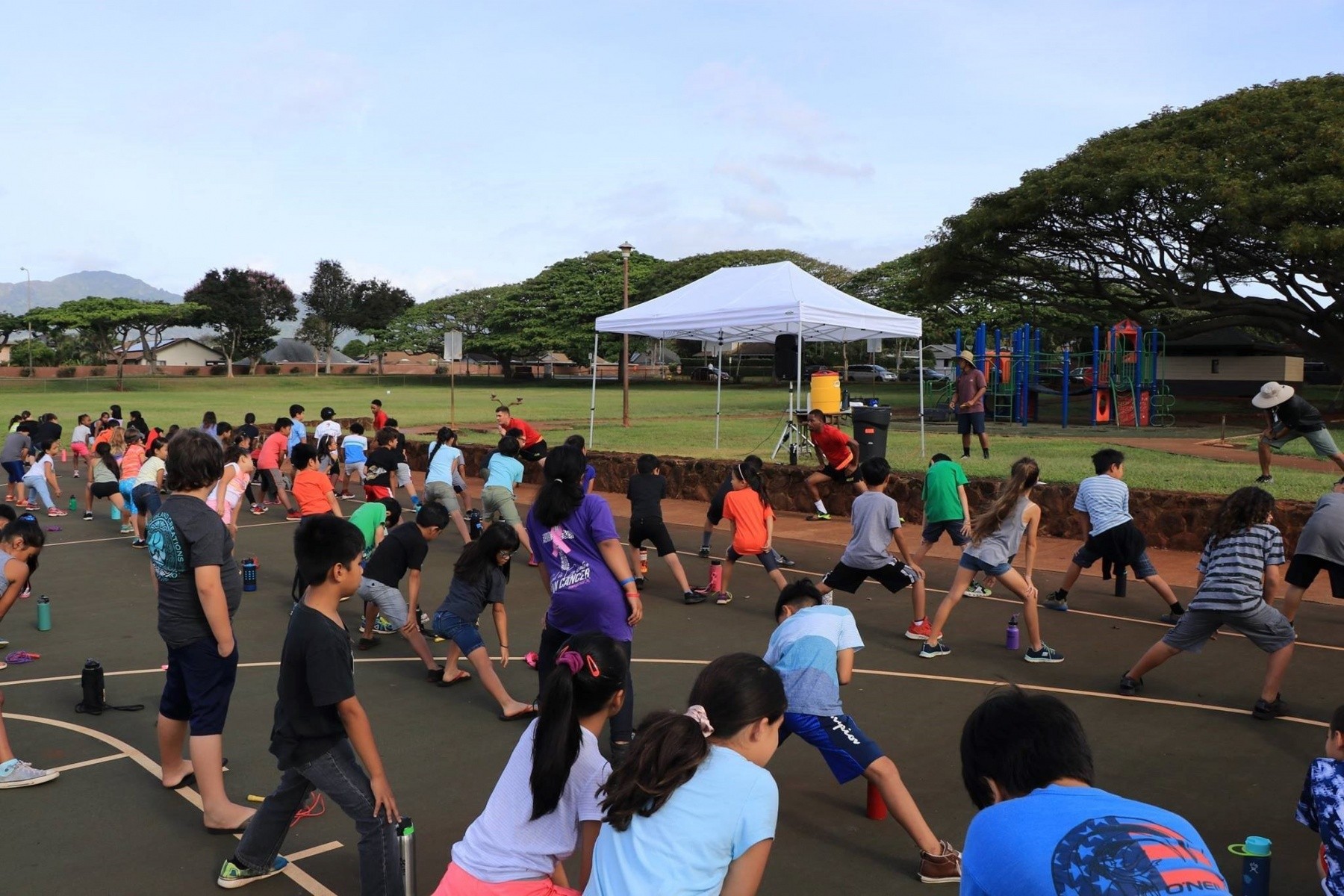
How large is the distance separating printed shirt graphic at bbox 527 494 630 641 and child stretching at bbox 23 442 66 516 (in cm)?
1374

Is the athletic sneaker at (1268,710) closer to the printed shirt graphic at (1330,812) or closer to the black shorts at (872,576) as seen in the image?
the black shorts at (872,576)

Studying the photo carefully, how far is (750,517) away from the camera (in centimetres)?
923

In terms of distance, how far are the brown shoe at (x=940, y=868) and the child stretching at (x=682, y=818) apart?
78.4 inches

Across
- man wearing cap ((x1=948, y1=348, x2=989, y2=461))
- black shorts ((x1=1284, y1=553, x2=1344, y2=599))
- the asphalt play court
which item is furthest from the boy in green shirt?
man wearing cap ((x1=948, y1=348, x2=989, y2=461))

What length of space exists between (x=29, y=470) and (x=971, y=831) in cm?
1726

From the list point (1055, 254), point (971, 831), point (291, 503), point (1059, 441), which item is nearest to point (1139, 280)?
point (1055, 254)

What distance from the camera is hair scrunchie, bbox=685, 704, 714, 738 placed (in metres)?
2.79

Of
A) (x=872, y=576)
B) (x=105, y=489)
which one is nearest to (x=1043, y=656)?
(x=872, y=576)

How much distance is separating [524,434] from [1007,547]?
9.24 metres

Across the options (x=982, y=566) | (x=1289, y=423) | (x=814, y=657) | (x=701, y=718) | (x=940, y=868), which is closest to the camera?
(x=701, y=718)

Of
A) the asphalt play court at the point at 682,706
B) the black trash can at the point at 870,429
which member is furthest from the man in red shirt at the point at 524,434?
the black trash can at the point at 870,429

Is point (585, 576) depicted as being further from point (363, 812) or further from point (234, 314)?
point (234, 314)

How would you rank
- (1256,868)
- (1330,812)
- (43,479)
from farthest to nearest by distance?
1. (43,479)
2. (1256,868)
3. (1330,812)

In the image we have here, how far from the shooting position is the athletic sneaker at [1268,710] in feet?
20.9
